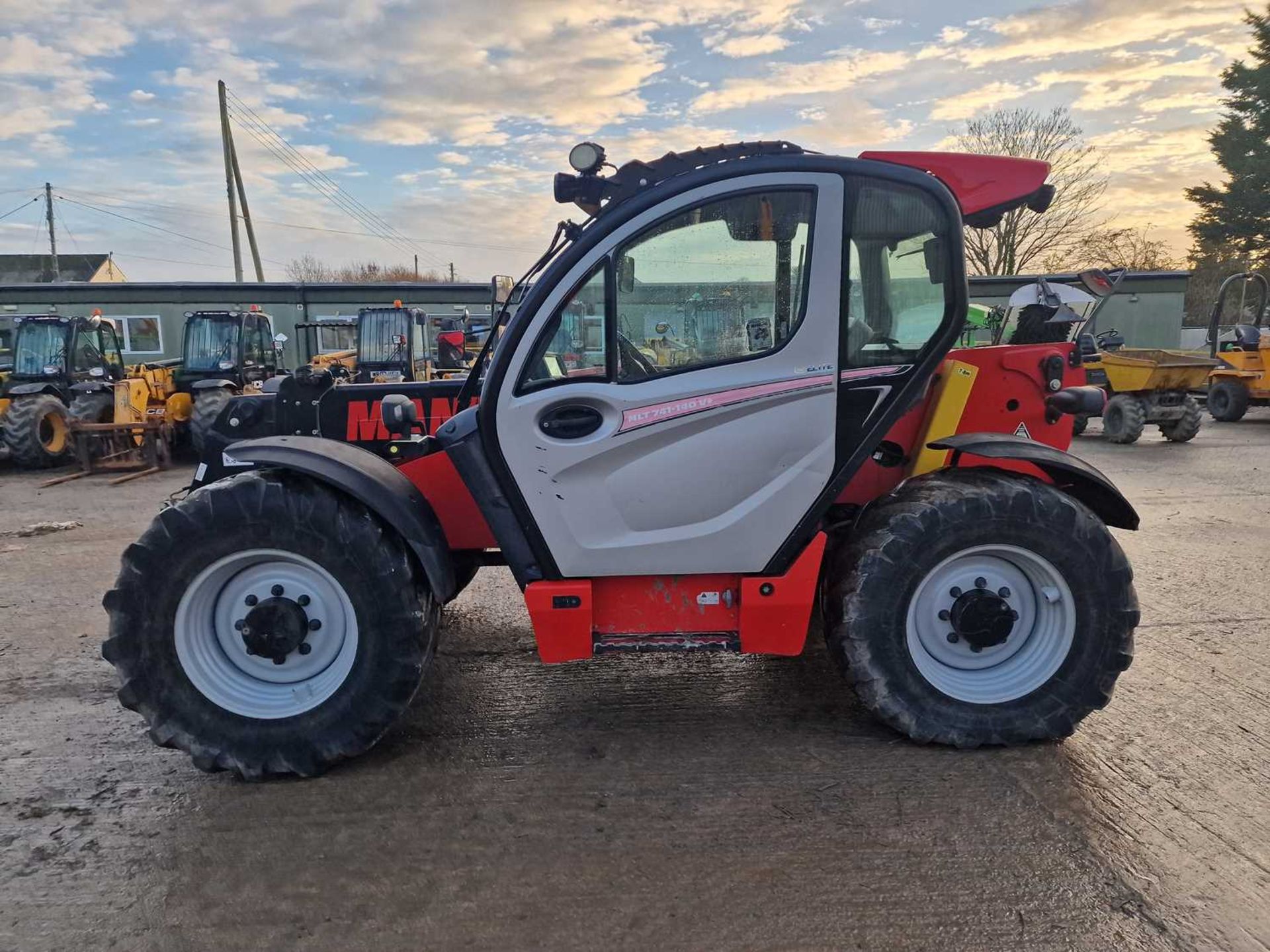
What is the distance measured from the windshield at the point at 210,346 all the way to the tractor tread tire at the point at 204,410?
2.58 feet

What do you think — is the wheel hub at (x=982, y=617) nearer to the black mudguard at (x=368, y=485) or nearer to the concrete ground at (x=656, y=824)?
the concrete ground at (x=656, y=824)

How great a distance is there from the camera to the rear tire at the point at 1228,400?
647 inches

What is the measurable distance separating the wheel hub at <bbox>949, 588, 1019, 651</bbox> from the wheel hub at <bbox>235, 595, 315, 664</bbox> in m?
2.73

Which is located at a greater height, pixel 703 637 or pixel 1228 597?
pixel 703 637

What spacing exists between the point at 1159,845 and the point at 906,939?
1.09 meters

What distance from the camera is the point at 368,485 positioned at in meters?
3.22

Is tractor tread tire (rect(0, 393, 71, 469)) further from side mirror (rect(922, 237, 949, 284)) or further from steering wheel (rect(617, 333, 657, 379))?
side mirror (rect(922, 237, 949, 284))

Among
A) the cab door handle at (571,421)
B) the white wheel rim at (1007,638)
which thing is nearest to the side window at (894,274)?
the white wheel rim at (1007,638)

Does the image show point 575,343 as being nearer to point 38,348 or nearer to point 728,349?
point 728,349

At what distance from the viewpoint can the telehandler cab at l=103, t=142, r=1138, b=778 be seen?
3.16 meters

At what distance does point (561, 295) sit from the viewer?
124 inches

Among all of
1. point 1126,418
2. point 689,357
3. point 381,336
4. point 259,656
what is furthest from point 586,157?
point 1126,418

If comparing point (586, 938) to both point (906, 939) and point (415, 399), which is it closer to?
point (906, 939)

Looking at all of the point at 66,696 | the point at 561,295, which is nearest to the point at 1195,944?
the point at 561,295
